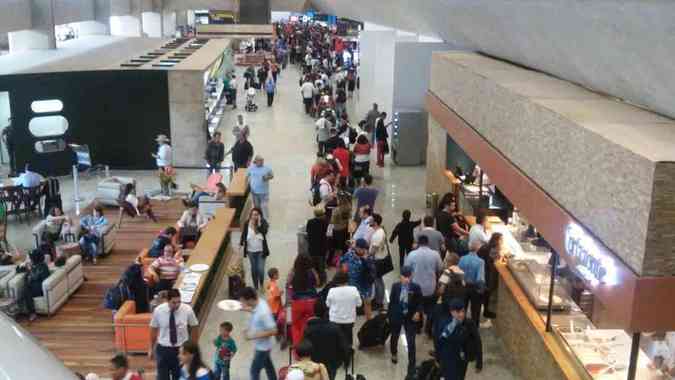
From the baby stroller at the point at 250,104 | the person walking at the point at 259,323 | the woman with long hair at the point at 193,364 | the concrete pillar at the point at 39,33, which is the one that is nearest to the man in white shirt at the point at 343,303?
the person walking at the point at 259,323

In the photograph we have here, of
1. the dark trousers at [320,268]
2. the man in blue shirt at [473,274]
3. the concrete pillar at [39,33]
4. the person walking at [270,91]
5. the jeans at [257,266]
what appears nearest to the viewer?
the man in blue shirt at [473,274]

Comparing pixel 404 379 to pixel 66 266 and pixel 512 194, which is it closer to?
pixel 512 194

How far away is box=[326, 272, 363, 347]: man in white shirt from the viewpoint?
310 inches

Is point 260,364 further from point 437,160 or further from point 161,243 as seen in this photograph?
point 437,160

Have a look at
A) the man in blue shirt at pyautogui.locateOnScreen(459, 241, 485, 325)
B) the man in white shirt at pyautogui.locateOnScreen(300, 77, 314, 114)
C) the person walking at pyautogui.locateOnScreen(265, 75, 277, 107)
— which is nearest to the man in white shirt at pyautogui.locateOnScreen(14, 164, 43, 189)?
the man in blue shirt at pyautogui.locateOnScreen(459, 241, 485, 325)

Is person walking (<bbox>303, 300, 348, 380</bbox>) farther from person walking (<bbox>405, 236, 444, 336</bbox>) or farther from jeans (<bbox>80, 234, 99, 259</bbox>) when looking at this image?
jeans (<bbox>80, 234, 99, 259</bbox>)

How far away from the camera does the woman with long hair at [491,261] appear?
9609 millimetres

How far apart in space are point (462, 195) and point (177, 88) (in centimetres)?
839

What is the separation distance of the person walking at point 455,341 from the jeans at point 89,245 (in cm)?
702

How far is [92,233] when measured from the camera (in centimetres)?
1231

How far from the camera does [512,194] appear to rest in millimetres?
8727

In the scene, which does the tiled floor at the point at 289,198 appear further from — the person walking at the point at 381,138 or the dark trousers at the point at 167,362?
the dark trousers at the point at 167,362

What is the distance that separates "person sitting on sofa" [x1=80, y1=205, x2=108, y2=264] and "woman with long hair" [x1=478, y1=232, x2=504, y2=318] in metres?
6.45

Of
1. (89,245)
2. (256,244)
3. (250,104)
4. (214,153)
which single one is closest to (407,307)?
(256,244)
